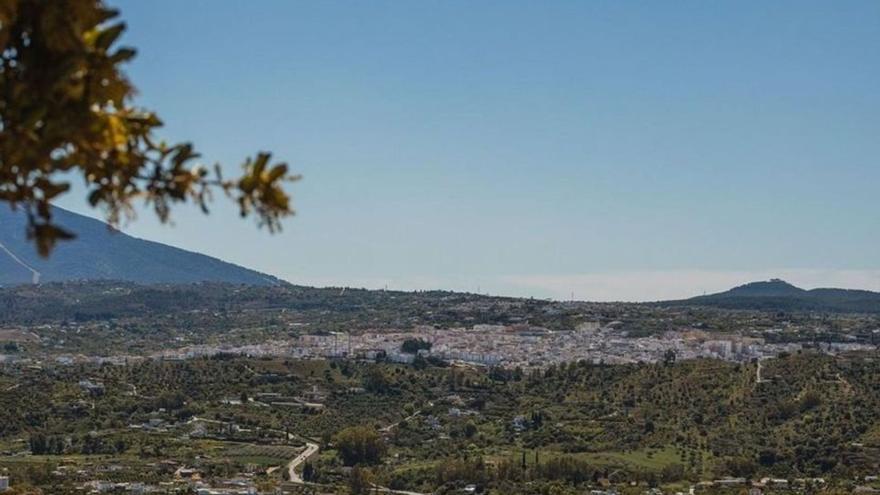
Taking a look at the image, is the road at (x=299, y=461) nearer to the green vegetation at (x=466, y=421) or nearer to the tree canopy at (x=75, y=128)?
the green vegetation at (x=466, y=421)

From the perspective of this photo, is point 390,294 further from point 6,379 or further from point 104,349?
point 6,379

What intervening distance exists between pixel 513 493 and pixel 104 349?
7487 centimetres

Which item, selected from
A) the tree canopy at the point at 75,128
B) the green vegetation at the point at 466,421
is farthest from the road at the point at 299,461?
the tree canopy at the point at 75,128

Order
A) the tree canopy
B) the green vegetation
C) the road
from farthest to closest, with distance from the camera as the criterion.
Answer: the green vegetation < the road < the tree canopy

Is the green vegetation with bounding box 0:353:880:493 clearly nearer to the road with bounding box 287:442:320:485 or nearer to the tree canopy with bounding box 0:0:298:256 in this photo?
the road with bounding box 287:442:320:485

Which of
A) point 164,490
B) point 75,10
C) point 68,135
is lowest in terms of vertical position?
point 164,490

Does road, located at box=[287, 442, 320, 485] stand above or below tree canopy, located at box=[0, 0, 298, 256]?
below

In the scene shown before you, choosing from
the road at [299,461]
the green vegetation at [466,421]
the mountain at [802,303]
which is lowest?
the road at [299,461]

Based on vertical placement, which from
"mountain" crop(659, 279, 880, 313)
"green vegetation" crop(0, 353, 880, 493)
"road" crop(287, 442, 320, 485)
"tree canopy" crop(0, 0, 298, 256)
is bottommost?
"road" crop(287, 442, 320, 485)

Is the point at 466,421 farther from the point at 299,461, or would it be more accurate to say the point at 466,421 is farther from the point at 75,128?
the point at 75,128

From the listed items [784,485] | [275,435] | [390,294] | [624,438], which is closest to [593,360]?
[624,438]

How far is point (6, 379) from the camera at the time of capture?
75.1 metres

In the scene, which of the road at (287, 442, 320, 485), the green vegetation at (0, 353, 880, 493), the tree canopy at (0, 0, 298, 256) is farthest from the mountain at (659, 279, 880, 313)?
the tree canopy at (0, 0, 298, 256)

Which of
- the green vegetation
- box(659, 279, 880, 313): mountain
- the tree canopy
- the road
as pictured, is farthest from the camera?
box(659, 279, 880, 313): mountain
